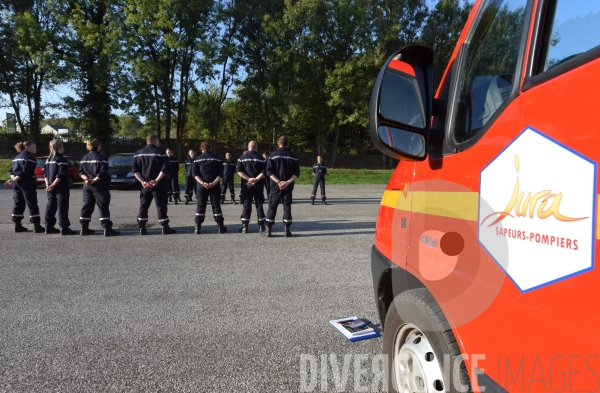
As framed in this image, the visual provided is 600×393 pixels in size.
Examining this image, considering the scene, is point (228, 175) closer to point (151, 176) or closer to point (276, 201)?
point (151, 176)

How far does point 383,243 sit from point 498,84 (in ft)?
4.00

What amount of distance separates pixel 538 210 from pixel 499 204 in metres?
0.18

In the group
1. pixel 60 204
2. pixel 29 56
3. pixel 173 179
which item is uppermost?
pixel 29 56

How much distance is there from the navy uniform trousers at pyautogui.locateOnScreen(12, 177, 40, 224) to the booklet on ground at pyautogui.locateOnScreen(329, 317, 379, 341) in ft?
24.8

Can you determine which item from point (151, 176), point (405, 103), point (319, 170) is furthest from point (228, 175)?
point (405, 103)

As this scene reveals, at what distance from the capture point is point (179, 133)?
34.1m

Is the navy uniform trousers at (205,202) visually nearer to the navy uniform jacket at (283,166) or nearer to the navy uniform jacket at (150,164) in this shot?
the navy uniform jacket at (150,164)

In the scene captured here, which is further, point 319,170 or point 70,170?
point 70,170

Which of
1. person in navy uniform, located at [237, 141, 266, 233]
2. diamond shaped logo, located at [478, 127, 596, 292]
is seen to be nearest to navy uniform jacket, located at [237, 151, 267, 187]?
A: person in navy uniform, located at [237, 141, 266, 233]

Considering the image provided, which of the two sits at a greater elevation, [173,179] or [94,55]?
[94,55]

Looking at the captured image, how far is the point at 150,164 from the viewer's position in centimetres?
851

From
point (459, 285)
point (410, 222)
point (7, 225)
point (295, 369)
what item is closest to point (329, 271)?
point (295, 369)

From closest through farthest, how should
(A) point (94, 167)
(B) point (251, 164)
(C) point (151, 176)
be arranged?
(A) point (94, 167), (C) point (151, 176), (B) point (251, 164)

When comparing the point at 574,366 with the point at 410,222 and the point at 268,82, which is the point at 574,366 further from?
the point at 268,82
